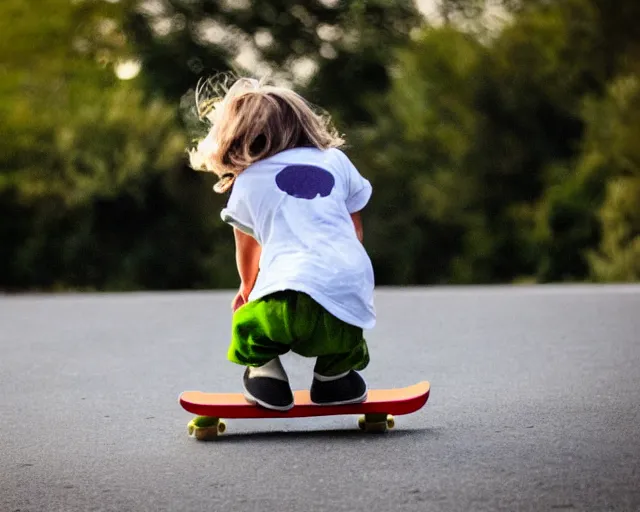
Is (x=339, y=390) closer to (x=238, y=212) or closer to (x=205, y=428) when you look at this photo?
(x=205, y=428)

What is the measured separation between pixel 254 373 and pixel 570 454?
119cm

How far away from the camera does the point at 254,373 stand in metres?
4.45

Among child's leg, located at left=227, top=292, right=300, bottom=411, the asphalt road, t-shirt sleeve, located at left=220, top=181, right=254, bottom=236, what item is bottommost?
the asphalt road

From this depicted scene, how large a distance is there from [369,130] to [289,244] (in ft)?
62.5

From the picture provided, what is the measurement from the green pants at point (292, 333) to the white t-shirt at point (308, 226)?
0.06 meters

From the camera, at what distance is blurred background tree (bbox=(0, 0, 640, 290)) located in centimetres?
1747

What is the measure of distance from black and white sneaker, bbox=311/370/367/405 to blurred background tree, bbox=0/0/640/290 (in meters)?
12.8

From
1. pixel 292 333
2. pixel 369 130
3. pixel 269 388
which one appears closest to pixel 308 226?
pixel 292 333

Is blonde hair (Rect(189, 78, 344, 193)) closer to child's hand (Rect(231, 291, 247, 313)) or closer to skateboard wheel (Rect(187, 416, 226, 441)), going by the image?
child's hand (Rect(231, 291, 247, 313))

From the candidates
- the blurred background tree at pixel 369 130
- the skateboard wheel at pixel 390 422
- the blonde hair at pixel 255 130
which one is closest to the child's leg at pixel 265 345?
the skateboard wheel at pixel 390 422

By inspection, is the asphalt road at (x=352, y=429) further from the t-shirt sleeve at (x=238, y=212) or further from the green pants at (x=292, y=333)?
the t-shirt sleeve at (x=238, y=212)

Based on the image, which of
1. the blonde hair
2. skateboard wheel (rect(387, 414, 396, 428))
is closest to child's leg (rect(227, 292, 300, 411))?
skateboard wheel (rect(387, 414, 396, 428))

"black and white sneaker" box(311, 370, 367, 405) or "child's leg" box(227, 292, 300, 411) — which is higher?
"child's leg" box(227, 292, 300, 411)

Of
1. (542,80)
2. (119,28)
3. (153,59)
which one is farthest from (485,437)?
(119,28)
